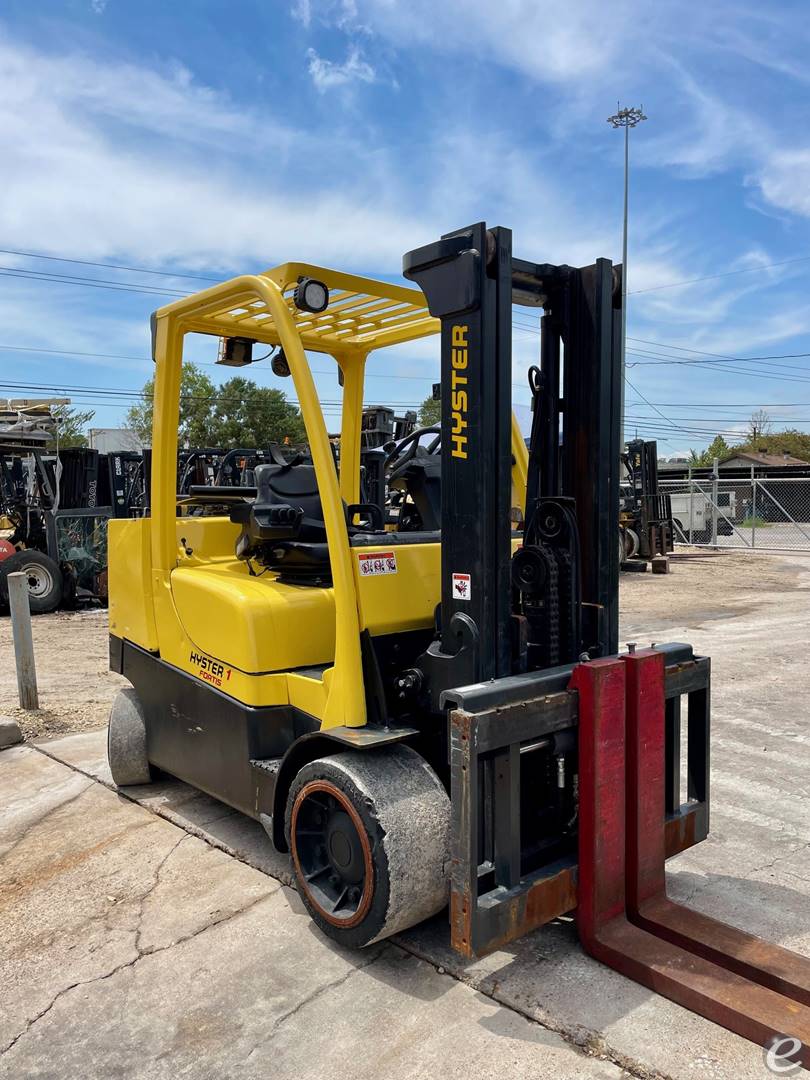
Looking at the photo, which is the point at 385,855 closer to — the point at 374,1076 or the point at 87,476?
the point at 374,1076

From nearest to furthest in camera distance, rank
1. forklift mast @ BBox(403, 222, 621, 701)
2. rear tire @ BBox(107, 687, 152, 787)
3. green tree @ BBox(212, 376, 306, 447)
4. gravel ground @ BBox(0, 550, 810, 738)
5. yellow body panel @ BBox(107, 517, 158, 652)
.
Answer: forklift mast @ BBox(403, 222, 621, 701), yellow body panel @ BBox(107, 517, 158, 652), rear tire @ BBox(107, 687, 152, 787), gravel ground @ BBox(0, 550, 810, 738), green tree @ BBox(212, 376, 306, 447)

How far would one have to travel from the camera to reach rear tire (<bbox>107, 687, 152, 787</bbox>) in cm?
487

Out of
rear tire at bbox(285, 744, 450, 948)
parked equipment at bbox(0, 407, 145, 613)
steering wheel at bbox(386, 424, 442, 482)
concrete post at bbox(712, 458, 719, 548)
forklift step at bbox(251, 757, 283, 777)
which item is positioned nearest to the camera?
rear tire at bbox(285, 744, 450, 948)

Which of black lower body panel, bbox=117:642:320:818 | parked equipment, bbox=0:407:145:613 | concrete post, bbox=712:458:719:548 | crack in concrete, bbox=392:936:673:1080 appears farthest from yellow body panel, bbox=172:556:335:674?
concrete post, bbox=712:458:719:548

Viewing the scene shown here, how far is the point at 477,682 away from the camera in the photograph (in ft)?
10.3

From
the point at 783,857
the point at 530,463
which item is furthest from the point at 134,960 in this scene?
the point at 783,857

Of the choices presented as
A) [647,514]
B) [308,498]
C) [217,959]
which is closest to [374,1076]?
[217,959]

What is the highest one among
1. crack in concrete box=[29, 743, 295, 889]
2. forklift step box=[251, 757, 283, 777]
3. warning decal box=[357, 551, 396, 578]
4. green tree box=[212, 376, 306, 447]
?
green tree box=[212, 376, 306, 447]

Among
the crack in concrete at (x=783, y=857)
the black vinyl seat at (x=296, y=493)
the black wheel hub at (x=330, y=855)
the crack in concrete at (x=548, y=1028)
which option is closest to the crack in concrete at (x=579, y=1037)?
the crack in concrete at (x=548, y=1028)

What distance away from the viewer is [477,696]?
9.23 ft

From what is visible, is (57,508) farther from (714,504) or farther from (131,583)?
(714,504)

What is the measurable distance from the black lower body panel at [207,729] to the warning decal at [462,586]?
2.80 feet

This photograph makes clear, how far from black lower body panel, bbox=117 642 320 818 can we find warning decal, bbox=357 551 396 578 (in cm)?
69

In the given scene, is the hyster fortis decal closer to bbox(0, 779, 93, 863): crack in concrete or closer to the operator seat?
the operator seat
